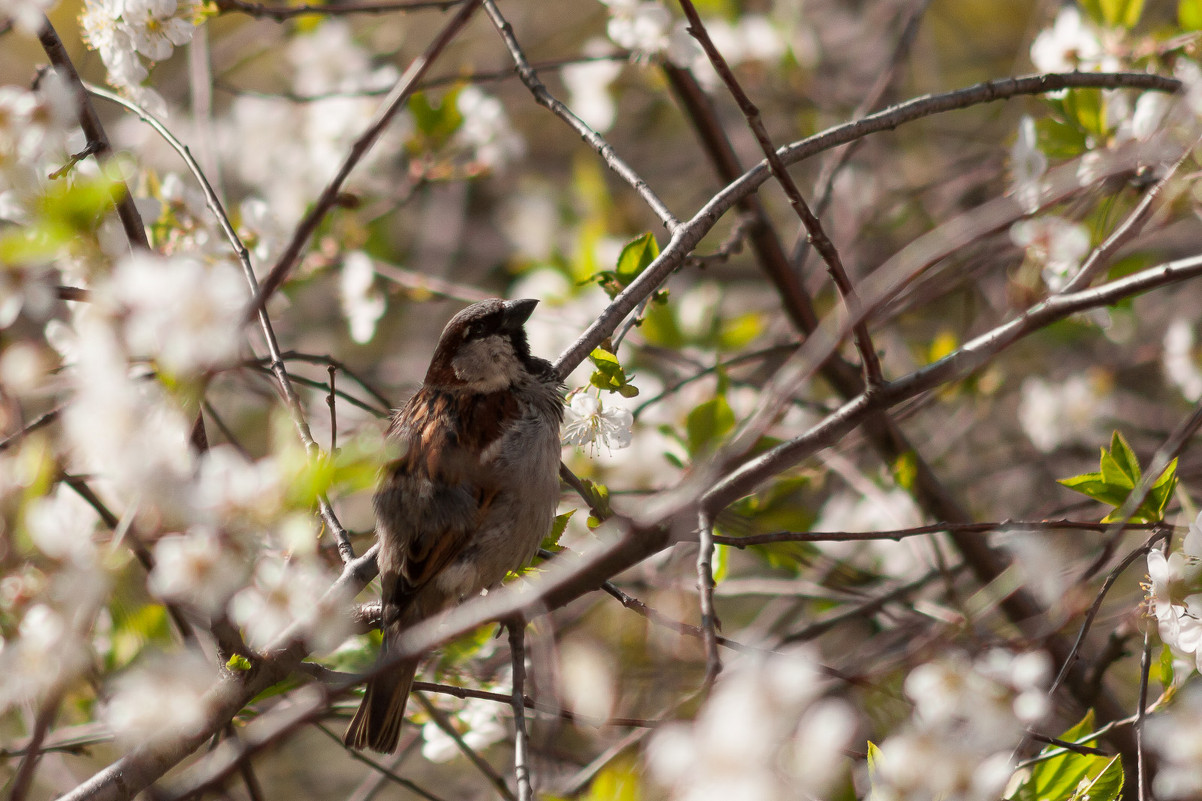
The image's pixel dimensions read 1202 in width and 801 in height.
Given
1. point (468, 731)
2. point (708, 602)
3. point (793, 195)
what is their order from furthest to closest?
point (468, 731) < point (793, 195) < point (708, 602)

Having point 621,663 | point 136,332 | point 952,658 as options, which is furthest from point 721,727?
point 621,663

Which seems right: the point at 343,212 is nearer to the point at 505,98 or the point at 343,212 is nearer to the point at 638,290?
the point at 638,290

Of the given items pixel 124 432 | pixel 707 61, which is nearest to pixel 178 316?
pixel 124 432

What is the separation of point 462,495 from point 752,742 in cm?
176

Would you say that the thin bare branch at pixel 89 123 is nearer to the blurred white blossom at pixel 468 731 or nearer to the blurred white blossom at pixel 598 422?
the blurred white blossom at pixel 598 422

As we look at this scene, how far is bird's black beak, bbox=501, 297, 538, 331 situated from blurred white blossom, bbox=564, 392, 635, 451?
87 centimetres

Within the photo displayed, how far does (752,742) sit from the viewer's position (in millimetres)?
1263

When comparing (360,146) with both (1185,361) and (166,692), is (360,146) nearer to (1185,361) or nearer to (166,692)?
(166,692)

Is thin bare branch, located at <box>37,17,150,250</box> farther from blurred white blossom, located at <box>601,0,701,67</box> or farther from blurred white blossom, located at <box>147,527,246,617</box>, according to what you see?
blurred white blossom, located at <box>601,0,701,67</box>

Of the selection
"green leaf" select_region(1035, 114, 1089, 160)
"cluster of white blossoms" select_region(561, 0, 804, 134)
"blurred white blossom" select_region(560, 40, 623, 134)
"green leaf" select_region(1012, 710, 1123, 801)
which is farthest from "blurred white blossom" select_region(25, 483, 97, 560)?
"blurred white blossom" select_region(560, 40, 623, 134)

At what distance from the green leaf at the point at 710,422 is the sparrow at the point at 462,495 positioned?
1.28ft

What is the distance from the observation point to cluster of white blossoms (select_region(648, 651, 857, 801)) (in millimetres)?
1269

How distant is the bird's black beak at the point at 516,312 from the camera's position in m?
3.34

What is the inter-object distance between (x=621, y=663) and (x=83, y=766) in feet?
12.2
